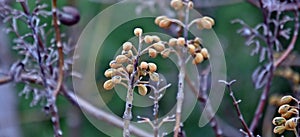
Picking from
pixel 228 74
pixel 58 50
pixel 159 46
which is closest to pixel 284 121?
pixel 159 46

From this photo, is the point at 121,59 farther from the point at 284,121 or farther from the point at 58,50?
the point at 58,50

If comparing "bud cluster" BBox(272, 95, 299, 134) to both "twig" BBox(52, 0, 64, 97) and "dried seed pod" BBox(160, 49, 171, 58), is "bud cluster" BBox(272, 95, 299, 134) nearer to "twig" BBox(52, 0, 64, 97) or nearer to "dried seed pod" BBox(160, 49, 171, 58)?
"dried seed pod" BBox(160, 49, 171, 58)

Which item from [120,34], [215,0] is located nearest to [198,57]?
[215,0]

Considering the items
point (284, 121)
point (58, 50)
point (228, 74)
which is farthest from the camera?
point (228, 74)

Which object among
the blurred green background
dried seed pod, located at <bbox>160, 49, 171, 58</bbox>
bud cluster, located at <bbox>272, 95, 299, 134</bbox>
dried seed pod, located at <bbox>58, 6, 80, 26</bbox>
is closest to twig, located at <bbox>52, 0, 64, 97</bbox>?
dried seed pod, located at <bbox>58, 6, 80, 26</bbox>

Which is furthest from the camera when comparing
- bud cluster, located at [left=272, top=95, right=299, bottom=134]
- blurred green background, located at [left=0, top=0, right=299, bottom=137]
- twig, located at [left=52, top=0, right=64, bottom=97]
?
blurred green background, located at [left=0, top=0, right=299, bottom=137]

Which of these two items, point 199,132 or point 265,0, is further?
point 199,132

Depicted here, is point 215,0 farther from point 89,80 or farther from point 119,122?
point 119,122

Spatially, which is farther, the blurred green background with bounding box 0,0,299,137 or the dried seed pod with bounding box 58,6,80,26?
the blurred green background with bounding box 0,0,299,137
